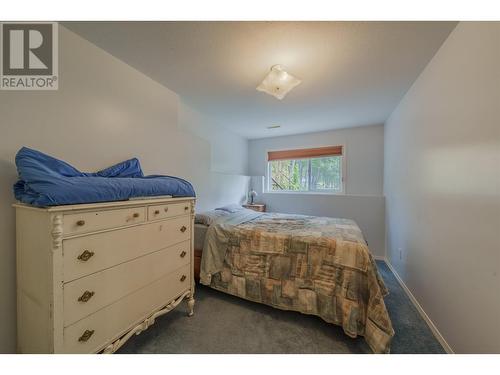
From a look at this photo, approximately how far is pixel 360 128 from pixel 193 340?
3.95 meters

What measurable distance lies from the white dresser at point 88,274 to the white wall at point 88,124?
0.44 ft

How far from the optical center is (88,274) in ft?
3.31

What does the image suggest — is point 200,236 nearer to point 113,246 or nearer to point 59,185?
point 113,246

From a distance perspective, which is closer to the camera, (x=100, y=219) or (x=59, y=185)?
(x=59, y=185)

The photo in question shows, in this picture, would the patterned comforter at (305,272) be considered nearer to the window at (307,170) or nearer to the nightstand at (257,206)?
the nightstand at (257,206)

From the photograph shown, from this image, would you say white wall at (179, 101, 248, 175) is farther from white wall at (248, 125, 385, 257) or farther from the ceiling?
white wall at (248, 125, 385, 257)

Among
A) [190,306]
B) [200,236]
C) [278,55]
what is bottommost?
[190,306]

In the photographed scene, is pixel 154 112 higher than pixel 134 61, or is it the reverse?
pixel 134 61

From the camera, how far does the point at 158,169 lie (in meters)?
2.13

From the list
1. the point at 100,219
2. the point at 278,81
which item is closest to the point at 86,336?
the point at 100,219

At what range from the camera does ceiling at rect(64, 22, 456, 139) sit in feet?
4.35

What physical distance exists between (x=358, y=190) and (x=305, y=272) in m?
2.49

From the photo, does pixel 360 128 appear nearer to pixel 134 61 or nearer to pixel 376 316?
pixel 376 316

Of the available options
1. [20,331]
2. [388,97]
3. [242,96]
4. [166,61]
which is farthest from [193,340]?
[388,97]
